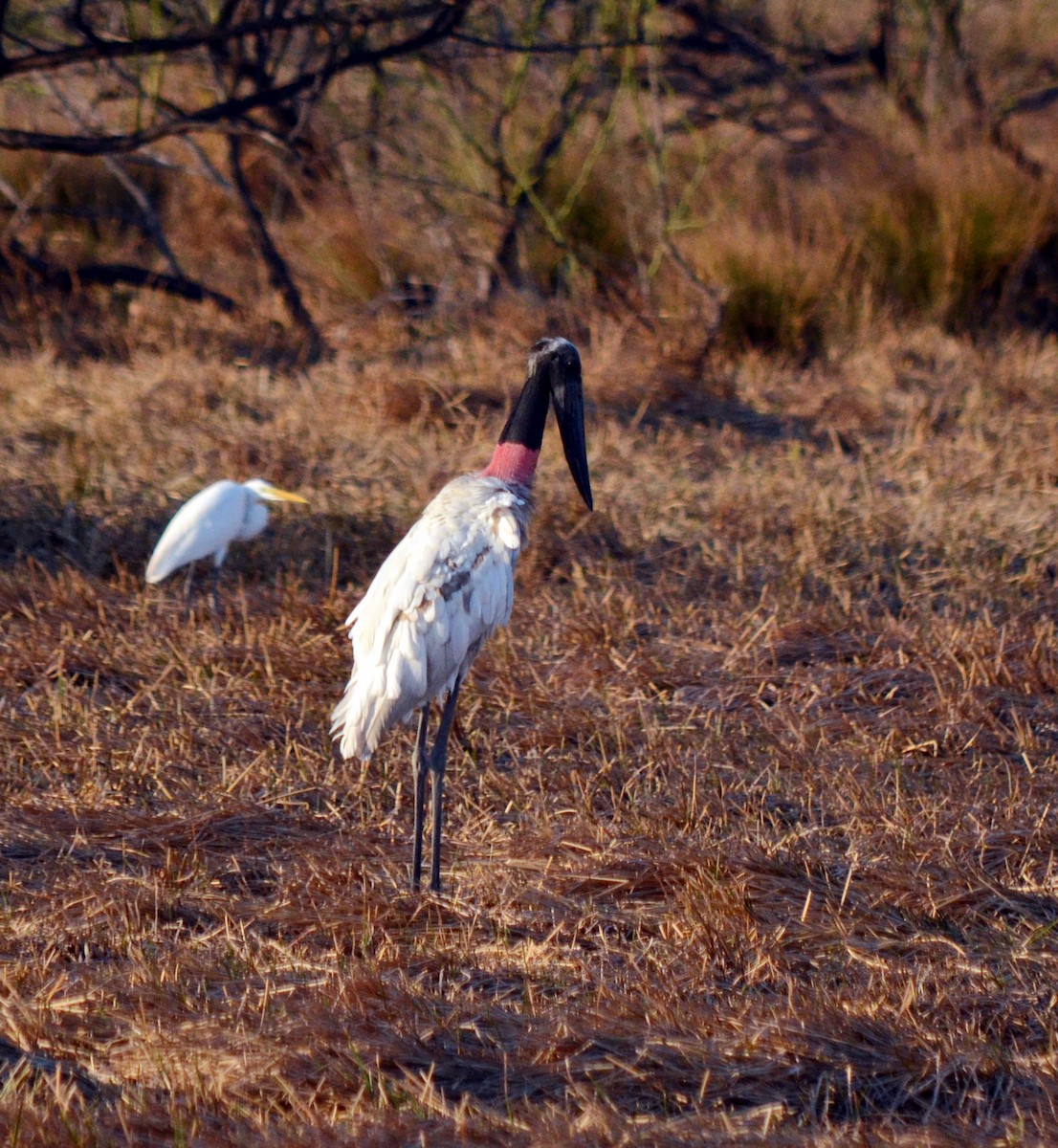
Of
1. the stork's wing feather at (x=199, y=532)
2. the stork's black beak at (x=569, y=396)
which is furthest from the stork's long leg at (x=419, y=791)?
the stork's wing feather at (x=199, y=532)

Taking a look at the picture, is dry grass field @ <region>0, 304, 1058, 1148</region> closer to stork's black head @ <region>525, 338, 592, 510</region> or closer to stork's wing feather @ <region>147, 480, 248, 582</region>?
stork's wing feather @ <region>147, 480, 248, 582</region>

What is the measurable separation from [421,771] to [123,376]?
369cm

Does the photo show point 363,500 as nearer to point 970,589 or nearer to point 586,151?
point 970,589

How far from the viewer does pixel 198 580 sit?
4.48 m

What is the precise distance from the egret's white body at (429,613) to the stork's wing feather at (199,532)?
46.0 inches

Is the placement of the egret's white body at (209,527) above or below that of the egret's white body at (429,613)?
below

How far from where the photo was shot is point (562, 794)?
3.25 metres

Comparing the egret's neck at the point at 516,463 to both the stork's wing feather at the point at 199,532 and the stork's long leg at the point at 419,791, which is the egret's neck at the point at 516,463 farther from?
the stork's wing feather at the point at 199,532

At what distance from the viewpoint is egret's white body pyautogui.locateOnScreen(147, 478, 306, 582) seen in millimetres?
4113

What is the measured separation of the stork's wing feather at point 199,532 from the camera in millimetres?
4109

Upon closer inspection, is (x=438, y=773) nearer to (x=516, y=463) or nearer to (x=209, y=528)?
(x=516, y=463)

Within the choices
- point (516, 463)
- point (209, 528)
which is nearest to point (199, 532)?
point (209, 528)

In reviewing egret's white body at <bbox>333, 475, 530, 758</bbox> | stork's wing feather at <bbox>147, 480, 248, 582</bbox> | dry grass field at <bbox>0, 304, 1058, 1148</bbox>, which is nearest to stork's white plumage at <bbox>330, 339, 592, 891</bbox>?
egret's white body at <bbox>333, 475, 530, 758</bbox>

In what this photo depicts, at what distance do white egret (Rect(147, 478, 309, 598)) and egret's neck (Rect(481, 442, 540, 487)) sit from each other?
1129 millimetres
